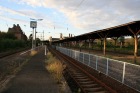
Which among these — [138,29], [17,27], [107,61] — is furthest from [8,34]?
Result: [107,61]

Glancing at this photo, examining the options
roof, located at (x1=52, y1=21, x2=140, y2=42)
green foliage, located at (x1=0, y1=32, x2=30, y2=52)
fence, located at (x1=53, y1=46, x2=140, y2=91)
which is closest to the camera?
fence, located at (x1=53, y1=46, x2=140, y2=91)

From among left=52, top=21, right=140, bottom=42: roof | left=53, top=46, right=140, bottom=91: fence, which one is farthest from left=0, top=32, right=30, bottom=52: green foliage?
left=53, top=46, right=140, bottom=91: fence

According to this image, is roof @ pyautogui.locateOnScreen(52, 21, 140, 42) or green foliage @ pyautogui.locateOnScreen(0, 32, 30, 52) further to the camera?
green foliage @ pyautogui.locateOnScreen(0, 32, 30, 52)

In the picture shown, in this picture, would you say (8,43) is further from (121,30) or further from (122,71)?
(122,71)

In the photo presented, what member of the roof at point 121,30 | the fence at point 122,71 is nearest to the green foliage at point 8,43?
the roof at point 121,30

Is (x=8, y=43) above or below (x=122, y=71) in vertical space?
above

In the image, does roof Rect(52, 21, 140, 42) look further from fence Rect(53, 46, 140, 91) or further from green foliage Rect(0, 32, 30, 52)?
green foliage Rect(0, 32, 30, 52)

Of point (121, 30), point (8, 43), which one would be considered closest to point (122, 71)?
point (121, 30)

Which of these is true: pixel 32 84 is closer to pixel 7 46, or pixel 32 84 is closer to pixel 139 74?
pixel 139 74

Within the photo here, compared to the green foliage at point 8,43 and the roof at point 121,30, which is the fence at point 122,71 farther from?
the green foliage at point 8,43

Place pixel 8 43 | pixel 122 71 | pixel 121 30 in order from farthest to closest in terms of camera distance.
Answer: pixel 8 43 < pixel 121 30 < pixel 122 71

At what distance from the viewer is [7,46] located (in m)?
70.9

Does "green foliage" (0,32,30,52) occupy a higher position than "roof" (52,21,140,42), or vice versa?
"roof" (52,21,140,42)

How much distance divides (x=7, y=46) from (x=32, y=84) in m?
60.3
